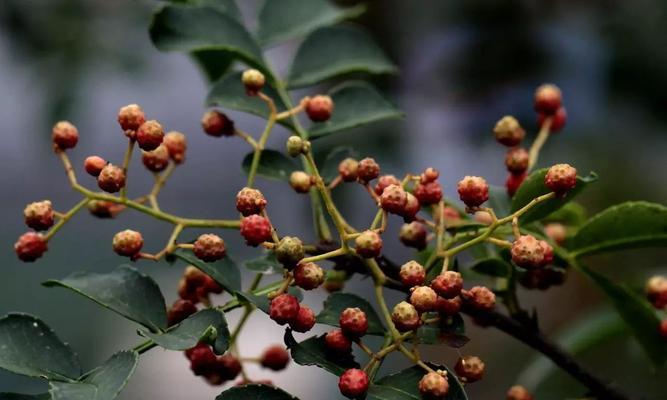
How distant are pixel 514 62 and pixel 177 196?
3.32 meters

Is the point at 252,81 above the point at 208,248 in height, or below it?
above

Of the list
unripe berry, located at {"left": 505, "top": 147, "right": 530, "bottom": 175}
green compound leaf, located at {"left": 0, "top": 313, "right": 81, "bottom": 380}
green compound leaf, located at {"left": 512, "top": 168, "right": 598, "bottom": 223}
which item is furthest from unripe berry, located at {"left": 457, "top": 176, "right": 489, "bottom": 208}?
green compound leaf, located at {"left": 0, "top": 313, "right": 81, "bottom": 380}

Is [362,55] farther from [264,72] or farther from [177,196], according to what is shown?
[177,196]

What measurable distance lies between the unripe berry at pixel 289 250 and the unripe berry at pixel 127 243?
0.16 meters

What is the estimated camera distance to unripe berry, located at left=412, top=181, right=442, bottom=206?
96 centimetres

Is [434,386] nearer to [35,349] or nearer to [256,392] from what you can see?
[256,392]

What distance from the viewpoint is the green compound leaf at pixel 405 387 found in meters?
0.82

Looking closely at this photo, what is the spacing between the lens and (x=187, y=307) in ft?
3.12

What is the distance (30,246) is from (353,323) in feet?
1.13

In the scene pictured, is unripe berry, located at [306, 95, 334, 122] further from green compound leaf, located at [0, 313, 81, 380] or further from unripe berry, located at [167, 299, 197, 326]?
green compound leaf, located at [0, 313, 81, 380]

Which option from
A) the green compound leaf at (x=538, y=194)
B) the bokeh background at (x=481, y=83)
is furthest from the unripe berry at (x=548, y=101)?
the bokeh background at (x=481, y=83)

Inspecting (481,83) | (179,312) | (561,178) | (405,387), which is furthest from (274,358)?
(481,83)

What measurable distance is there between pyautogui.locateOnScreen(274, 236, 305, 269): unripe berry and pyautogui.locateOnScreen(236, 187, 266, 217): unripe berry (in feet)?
0.16

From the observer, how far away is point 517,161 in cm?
106
